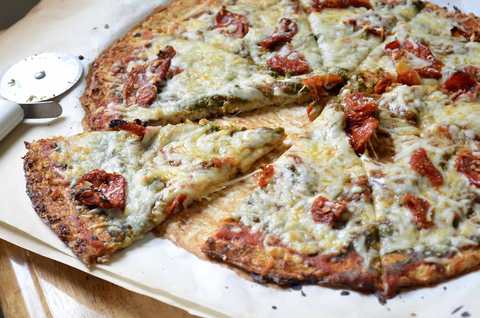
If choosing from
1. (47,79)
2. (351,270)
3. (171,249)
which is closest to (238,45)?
(47,79)

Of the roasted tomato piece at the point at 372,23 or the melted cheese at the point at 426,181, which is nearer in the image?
the melted cheese at the point at 426,181

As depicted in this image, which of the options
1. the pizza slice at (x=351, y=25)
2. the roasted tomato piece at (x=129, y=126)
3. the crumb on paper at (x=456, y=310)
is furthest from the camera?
the pizza slice at (x=351, y=25)

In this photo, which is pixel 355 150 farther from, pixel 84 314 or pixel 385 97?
pixel 84 314

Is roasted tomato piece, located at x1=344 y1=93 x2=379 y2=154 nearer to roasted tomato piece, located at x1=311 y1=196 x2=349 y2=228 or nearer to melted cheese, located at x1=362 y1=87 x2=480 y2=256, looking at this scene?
melted cheese, located at x1=362 y1=87 x2=480 y2=256

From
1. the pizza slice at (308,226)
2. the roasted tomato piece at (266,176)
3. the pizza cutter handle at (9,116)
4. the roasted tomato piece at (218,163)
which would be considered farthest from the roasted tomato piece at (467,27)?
the pizza cutter handle at (9,116)

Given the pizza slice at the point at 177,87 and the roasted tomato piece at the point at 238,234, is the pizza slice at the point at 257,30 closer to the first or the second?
the pizza slice at the point at 177,87

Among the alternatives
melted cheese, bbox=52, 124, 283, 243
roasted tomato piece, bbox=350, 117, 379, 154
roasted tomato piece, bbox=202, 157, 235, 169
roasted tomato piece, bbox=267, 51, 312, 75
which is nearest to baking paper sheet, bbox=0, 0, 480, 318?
melted cheese, bbox=52, 124, 283, 243
